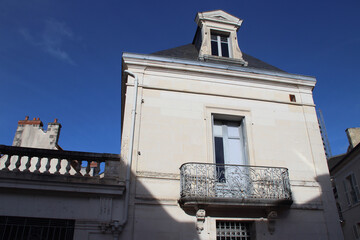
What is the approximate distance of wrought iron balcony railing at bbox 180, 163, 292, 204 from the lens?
22.1 feet

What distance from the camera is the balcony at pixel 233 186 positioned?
6656mm

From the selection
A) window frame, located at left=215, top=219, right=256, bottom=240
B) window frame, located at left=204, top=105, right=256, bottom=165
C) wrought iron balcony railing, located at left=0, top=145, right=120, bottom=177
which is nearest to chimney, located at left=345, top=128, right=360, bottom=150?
window frame, located at left=204, top=105, right=256, bottom=165

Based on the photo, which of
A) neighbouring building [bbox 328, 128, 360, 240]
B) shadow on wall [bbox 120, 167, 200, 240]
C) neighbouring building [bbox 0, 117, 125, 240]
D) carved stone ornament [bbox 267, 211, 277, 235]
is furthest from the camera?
neighbouring building [bbox 328, 128, 360, 240]

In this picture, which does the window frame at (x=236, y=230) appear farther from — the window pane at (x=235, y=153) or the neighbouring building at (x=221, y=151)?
the window pane at (x=235, y=153)

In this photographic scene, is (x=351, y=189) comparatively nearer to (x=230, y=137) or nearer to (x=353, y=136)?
(x=353, y=136)

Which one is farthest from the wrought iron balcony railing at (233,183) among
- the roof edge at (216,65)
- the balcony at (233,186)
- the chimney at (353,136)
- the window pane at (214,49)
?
the chimney at (353,136)

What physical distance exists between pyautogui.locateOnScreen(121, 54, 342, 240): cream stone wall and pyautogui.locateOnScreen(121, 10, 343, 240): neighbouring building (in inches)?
1.0

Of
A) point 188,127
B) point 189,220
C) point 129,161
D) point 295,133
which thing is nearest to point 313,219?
point 295,133

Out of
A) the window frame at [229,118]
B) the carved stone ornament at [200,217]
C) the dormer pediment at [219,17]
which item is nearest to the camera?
the carved stone ornament at [200,217]

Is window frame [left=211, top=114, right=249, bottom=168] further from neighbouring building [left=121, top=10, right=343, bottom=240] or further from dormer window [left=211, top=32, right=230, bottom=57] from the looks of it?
dormer window [left=211, top=32, right=230, bottom=57]

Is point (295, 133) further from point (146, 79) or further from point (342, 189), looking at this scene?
point (342, 189)

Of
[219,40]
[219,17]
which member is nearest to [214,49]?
[219,40]

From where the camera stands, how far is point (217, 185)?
6961mm

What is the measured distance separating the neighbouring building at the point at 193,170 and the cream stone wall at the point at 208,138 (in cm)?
3
